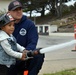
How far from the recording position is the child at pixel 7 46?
387 centimetres

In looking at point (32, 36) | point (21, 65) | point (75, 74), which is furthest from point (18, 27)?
point (75, 74)

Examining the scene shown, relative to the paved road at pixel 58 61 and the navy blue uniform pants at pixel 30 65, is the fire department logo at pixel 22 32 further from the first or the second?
the paved road at pixel 58 61

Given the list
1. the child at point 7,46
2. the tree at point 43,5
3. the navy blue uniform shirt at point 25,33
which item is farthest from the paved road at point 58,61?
the tree at point 43,5

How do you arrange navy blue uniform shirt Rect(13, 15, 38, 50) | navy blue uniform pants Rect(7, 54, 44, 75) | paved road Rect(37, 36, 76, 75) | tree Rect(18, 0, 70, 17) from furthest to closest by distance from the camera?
tree Rect(18, 0, 70, 17), paved road Rect(37, 36, 76, 75), navy blue uniform shirt Rect(13, 15, 38, 50), navy blue uniform pants Rect(7, 54, 44, 75)

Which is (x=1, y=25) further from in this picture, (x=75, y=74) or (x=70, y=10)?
(x=70, y=10)

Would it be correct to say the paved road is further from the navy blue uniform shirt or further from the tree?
the tree

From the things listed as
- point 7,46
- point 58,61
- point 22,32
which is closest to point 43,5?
point 58,61

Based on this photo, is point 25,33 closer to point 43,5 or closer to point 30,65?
point 30,65

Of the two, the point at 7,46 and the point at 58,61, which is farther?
the point at 58,61

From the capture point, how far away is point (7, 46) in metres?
3.88

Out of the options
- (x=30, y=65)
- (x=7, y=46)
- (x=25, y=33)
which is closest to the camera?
(x=7, y=46)

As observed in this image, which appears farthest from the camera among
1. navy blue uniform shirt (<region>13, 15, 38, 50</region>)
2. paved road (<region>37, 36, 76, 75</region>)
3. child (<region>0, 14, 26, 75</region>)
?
paved road (<region>37, 36, 76, 75</region>)

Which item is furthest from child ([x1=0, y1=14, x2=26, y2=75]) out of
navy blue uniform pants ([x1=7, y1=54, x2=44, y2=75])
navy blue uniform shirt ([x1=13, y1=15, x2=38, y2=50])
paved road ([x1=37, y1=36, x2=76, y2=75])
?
paved road ([x1=37, y1=36, x2=76, y2=75])

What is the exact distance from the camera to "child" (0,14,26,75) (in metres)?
3.87
